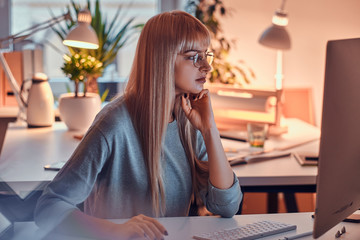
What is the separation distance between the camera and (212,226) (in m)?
1.29

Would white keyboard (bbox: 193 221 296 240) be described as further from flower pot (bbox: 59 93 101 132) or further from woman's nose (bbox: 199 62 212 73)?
flower pot (bbox: 59 93 101 132)

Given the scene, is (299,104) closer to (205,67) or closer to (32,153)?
(32,153)

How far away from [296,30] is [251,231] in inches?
106

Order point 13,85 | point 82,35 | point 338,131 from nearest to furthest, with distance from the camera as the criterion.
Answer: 1. point 338,131
2. point 82,35
3. point 13,85

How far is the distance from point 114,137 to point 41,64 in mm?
2138

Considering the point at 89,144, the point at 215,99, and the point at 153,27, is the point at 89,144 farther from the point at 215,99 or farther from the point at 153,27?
the point at 215,99

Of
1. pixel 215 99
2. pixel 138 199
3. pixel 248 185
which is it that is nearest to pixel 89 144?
pixel 138 199

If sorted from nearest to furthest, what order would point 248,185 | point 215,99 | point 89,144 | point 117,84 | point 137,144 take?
point 89,144 → point 137,144 → point 248,185 → point 215,99 → point 117,84

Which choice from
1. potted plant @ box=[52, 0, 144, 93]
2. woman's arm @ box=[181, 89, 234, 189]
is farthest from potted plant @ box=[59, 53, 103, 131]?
woman's arm @ box=[181, 89, 234, 189]

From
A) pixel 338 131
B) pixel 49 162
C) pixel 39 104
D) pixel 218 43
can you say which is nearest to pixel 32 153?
pixel 49 162

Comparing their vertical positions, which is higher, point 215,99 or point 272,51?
point 272,51

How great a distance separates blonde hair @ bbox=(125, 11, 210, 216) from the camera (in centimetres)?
140

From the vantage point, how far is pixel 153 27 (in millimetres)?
1416

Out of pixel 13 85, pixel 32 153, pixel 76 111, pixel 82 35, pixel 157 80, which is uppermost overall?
pixel 82 35
